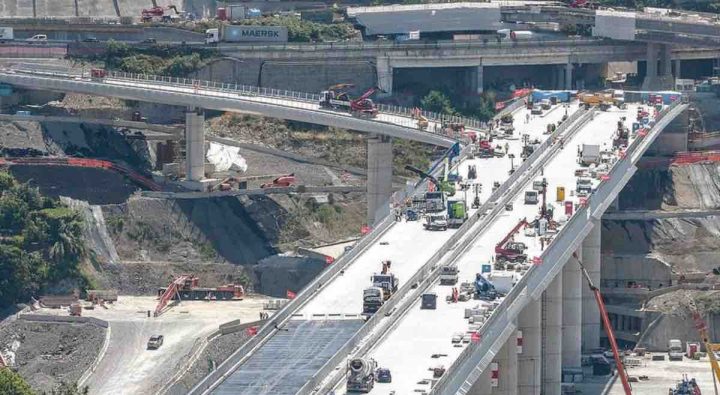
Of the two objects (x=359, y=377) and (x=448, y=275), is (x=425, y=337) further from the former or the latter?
(x=448, y=275)

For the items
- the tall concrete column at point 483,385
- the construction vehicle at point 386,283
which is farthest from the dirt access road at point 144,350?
the tall concrete column at point 483,385

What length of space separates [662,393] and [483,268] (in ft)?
56.0

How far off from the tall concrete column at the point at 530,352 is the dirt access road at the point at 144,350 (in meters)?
19.3

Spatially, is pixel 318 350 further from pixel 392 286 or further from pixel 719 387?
pixel 719 387

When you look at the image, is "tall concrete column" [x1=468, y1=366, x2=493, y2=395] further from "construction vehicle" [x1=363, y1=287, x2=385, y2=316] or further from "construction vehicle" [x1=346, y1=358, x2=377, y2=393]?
"construction vehicle" [x1=346, y1=358, x2=377, y2=393]

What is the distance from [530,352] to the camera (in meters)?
186

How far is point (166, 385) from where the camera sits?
186m

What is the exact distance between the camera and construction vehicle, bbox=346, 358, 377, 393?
157125 millimetres

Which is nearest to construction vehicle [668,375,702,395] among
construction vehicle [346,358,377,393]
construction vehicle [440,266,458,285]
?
construction vehicle [440,266,458,285]

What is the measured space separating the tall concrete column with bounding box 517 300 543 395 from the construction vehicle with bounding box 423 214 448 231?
1145 cm

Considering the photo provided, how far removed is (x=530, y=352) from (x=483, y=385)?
15365mm

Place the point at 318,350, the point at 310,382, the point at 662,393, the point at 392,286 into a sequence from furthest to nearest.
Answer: the point at 662,393 → the point at 392,286 → the point at 318,350 → the point at 310,382

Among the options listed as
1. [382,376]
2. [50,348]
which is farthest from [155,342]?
[382,376]

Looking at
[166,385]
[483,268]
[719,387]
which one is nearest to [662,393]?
[719,387]
